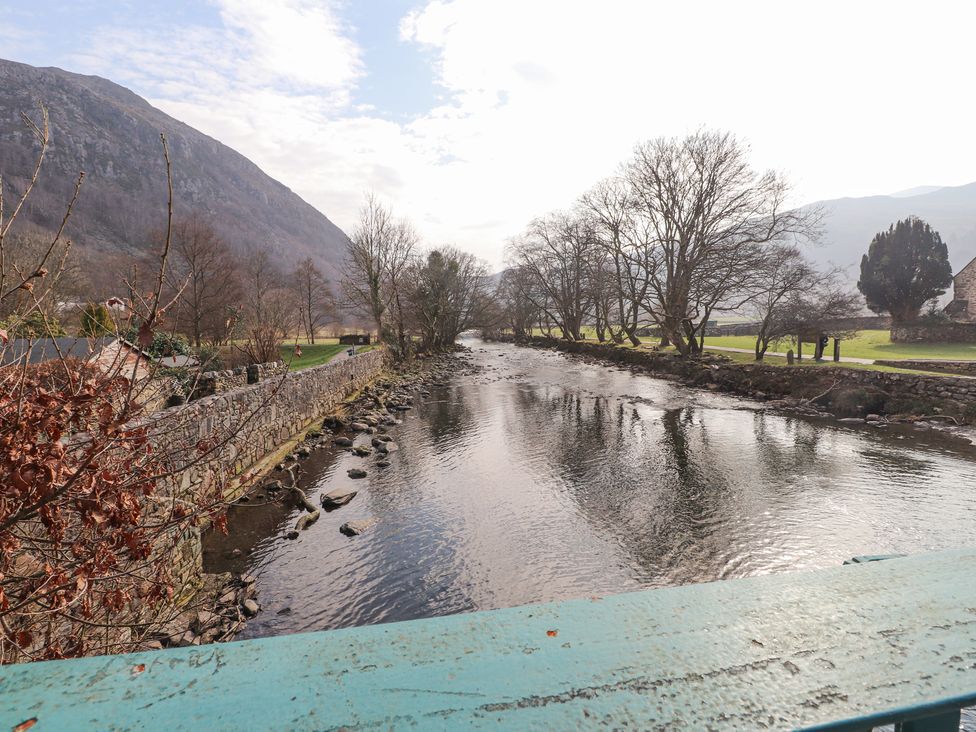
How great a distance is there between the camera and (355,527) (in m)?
8.57

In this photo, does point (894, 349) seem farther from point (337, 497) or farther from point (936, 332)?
point (337, 497)

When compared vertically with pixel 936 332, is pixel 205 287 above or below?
above

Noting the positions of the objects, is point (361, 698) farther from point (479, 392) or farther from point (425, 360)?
point (425, 360)

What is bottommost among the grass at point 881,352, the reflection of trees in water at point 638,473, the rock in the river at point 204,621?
the rock in the river at point 204,621

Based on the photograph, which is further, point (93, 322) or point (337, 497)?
point (337, 497)

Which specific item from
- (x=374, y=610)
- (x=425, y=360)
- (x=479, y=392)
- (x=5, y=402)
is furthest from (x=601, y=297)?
(x=5, y=402)

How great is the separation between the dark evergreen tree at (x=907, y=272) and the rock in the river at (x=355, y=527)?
44.4 m

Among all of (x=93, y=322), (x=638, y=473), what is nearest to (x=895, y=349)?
(x=638, y=473)

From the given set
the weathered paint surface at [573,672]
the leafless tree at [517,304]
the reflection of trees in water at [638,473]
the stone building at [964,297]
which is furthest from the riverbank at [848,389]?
the leafless tree at [517,304]

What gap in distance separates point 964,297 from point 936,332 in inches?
531

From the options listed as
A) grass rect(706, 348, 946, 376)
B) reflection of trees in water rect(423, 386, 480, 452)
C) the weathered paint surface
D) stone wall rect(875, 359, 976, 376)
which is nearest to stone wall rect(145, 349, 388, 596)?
the weathered paint surface

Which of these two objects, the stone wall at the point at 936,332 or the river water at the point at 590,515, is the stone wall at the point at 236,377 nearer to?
the river water at the point at 590,515

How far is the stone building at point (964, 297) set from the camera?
114 feet

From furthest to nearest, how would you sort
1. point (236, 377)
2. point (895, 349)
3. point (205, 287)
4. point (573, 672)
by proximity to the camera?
1. point (205, 287)
2. point (895, 349)
3. point (236, 377)
4. point (573, 672)
